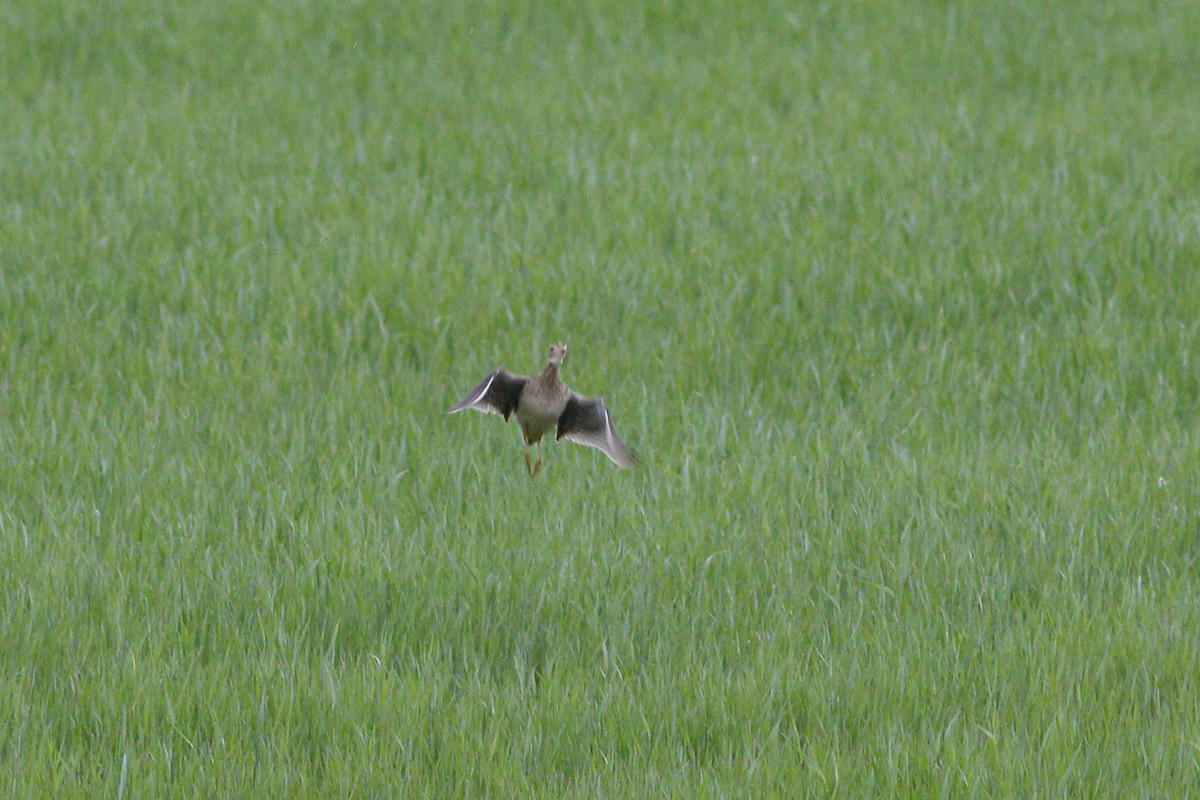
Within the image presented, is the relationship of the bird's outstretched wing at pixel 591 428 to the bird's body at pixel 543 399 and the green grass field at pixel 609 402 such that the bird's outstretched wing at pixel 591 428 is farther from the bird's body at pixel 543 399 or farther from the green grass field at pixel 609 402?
the green grass field at pixel 609 402

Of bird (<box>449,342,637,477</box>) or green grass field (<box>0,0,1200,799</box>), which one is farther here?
bird (<box>449,342,637,477</box>)

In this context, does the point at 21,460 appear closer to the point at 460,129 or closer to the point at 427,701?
the point at 427,701

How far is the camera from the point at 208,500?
16.6ft

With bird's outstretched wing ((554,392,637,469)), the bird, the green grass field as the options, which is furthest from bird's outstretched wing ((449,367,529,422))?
the green grass field

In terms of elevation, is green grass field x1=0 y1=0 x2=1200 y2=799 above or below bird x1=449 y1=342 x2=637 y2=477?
below

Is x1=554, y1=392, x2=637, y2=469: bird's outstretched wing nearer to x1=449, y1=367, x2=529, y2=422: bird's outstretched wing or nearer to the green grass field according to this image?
x1=449, y1=367, x2=529, y2=422: bird's outstretched wing

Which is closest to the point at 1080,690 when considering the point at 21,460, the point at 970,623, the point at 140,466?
the point at 970,623

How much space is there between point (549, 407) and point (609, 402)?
188 cm

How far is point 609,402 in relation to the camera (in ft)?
19.5

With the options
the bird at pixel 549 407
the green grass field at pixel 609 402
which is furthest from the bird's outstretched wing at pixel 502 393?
the green grass field at pixel 609 402

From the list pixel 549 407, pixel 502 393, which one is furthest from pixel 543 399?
pixel 502 393

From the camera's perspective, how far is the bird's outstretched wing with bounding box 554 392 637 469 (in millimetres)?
4125

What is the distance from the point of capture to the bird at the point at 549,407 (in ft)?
13.3

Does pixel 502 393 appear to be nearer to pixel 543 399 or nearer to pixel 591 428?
pixel 543 399
